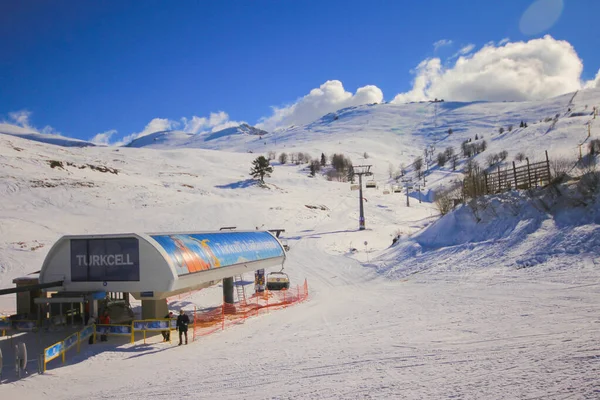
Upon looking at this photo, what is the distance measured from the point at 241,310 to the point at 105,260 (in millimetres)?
7641

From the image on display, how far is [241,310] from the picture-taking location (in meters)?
22.8

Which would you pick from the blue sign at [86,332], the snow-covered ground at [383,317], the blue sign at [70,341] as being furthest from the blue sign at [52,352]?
the blue sign at [86,332]

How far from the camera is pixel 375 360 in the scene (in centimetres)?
1110

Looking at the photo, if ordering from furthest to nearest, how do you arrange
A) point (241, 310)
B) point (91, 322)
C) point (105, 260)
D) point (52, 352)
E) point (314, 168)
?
point (314, 168)
point (241, 310)
point (105, 260)
point (91, 322)
point (52, 352)

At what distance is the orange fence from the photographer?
18945 millimetres

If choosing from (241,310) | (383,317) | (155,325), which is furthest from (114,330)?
(383,317)

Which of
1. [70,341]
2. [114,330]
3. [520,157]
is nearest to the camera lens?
[70,341]

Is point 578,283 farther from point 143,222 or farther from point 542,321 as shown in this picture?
point 143,222

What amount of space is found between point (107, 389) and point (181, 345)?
449 centimetres

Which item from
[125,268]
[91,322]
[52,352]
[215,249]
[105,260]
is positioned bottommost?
[52,352]

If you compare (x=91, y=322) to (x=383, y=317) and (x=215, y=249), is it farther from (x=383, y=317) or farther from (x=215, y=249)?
(x=383, y=317)

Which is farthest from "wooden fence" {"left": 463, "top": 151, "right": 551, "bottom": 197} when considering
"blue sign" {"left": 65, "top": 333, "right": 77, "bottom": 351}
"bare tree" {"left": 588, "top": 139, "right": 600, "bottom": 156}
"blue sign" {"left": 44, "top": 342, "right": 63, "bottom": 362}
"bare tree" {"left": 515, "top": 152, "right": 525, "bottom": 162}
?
"bare tree" {"left": 515, "top": 152, "right": 525, "bottom": 162}

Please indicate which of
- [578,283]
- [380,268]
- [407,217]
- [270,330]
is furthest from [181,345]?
[407,217]

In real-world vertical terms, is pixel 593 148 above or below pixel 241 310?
above
